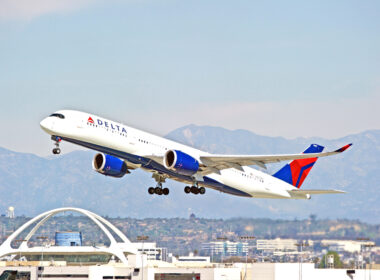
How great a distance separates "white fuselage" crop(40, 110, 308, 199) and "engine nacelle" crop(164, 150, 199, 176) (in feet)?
2.42

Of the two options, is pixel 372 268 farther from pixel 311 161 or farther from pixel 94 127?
pixel 94 127

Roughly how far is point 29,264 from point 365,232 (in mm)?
48522

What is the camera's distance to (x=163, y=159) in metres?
61.4

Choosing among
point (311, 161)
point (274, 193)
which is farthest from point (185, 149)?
point (311, 161)

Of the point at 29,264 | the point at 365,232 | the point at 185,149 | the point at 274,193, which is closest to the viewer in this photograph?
the point at 185,149

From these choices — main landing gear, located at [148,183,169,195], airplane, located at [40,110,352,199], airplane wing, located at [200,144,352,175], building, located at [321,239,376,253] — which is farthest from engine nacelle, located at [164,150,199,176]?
building, located at [321,239,376,253]

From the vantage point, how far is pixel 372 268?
10138cm

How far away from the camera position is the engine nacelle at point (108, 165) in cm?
6469

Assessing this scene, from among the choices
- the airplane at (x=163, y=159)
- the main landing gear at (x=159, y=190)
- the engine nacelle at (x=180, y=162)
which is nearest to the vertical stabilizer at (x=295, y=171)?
the airplane at (x=163, y=159)

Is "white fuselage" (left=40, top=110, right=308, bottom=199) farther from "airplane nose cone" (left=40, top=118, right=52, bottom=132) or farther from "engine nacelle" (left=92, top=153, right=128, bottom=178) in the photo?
"engine nacelle" (left=92, top=153, right=128, bottom=178)

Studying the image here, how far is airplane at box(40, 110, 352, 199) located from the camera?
57.8 metres

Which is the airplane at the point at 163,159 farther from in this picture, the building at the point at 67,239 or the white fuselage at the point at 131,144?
the building at the point at 67,239

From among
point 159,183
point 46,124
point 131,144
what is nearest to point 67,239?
point 159,183

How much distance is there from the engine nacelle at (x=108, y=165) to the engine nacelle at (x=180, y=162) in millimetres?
5446
